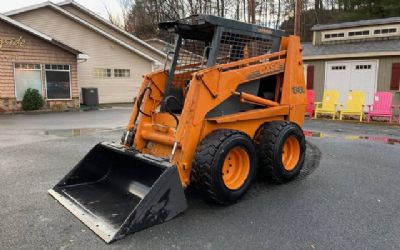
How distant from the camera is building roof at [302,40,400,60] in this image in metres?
14.2

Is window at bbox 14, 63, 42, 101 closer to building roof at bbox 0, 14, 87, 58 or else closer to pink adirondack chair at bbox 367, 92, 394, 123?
building roof at bbox 0, 14, 87, 58

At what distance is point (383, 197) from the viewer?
4.45 metres

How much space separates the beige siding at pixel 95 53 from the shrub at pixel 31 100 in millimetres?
3734

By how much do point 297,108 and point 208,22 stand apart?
2114 mm

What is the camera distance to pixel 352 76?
15.2 m

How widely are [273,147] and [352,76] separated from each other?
40.6 feet

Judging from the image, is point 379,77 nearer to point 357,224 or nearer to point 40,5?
point 357,224

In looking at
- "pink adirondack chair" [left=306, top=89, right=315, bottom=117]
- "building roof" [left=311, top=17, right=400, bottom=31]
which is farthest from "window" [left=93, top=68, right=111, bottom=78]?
"pink adirondack chair" [left=306, top=89, right=315, bottom=117]

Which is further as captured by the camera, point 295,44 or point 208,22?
point 295,44

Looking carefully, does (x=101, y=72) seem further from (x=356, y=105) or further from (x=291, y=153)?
(x=291, y=153)

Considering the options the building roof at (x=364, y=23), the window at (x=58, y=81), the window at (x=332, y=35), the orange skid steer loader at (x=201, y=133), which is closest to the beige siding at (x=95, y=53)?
the window at (x=58, y=81)

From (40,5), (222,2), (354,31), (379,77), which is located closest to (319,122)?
(379,77)

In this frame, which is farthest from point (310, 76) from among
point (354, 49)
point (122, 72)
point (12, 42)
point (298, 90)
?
point (12, 42)

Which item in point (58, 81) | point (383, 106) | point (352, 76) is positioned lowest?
point (383, 106)
